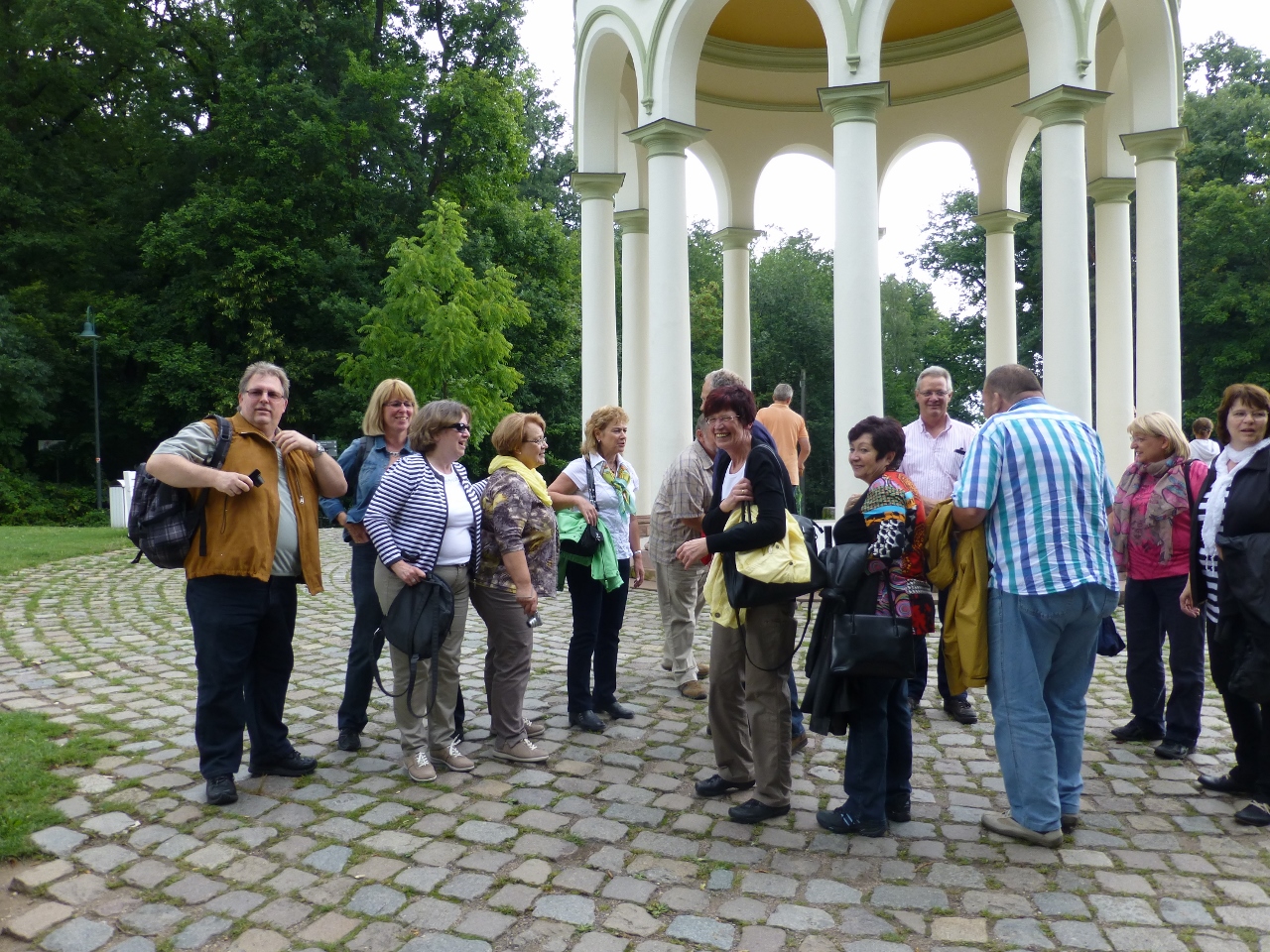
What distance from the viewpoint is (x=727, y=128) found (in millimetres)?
15180

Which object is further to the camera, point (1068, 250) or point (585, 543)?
point (1068, 250)

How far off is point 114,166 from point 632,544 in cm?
3002

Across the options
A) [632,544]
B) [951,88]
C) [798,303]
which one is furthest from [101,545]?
[798,303]

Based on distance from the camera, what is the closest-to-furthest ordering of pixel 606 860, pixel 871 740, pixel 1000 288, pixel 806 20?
1. pixel 606 860
2. pixel 871 740
3. pixel 806 20
4. pixel 1000 288

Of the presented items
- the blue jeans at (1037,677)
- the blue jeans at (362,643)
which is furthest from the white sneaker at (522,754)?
the blue jeans at (1037,677)

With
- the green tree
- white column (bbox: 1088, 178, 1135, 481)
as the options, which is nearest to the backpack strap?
white column (bbox: 1088, 178, 1135, 481)

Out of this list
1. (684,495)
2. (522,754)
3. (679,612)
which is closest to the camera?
(522,754)

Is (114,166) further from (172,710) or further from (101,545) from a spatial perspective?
(172,710)

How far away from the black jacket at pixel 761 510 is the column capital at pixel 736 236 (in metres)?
11.5

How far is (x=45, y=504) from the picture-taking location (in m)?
24.7

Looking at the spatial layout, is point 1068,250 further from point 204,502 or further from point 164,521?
point 164,521

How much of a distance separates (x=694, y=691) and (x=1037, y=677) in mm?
2678

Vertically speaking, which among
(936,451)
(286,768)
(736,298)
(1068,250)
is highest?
(736,298)

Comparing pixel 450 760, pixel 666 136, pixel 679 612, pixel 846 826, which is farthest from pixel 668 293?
pixel 846 826
